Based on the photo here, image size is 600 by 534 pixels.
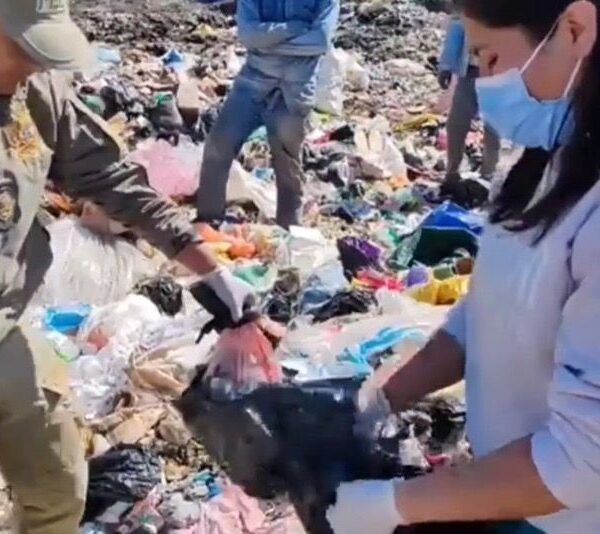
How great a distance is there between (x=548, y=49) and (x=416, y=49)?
382 inches

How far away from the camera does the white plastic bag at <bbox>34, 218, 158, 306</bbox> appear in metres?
5.71

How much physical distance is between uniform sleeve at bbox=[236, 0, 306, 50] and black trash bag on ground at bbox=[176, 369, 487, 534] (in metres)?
4.06

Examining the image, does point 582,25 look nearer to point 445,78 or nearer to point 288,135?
point 288,135

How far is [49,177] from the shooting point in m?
3.12

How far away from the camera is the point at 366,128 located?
28.0 ft

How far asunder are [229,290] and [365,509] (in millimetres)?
1249

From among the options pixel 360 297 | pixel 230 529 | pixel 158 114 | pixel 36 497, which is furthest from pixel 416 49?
pixel 36 497

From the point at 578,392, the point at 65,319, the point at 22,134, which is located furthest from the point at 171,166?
the point at 578,392

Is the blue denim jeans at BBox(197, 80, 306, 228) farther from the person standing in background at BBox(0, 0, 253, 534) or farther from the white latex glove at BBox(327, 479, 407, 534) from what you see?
the white latex glove at BBox(327, 479, 407, 534)

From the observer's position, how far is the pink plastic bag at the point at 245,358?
2.80 m

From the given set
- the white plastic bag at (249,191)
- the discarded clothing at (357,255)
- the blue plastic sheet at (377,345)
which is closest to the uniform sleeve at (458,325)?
the blue plastic sheet at (377,345)

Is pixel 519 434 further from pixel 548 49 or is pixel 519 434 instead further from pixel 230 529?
pixel 230 529

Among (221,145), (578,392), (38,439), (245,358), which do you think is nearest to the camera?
(578,392)

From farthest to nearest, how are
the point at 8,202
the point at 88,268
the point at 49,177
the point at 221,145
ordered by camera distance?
the point at 221,145 < the point at 88,268 < the point at 49,177 < the point at 8,202
